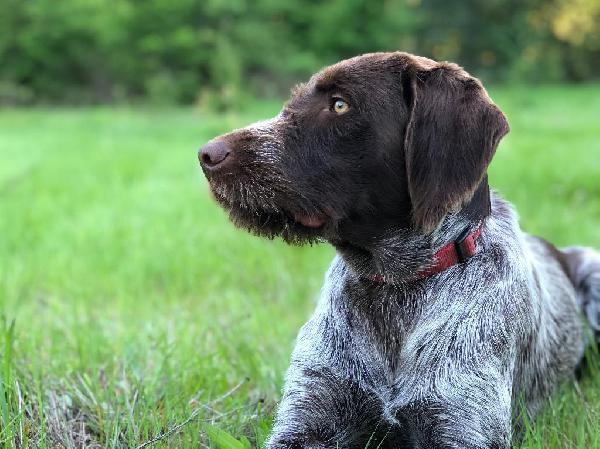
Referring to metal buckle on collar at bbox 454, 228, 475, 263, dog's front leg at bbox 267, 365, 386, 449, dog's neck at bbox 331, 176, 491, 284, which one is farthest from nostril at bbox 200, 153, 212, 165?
metal buckle on collar at bbox 454, 228, 475, 263

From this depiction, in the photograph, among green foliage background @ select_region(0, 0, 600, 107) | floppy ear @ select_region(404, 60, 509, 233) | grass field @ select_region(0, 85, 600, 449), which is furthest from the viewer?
green foliage background @ select_region(0, 0, 600, 107)

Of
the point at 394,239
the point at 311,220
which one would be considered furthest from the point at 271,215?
the point at 394,239

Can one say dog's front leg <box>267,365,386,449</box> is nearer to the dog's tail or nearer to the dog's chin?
the dog's chin

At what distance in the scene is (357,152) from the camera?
9.25 feet

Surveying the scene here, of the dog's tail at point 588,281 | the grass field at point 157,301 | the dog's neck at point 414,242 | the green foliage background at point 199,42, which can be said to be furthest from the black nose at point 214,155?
the green foliage background at point 199,42

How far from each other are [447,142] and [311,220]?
23.5 inches

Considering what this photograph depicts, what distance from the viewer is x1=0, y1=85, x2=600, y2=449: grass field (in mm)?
3090

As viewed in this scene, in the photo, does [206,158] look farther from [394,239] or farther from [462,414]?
[462,414]

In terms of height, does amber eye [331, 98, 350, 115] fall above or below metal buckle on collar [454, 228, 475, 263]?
above

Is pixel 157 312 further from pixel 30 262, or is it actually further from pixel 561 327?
pixel 561 327

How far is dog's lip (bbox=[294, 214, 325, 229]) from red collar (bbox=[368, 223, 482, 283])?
17.1 inches

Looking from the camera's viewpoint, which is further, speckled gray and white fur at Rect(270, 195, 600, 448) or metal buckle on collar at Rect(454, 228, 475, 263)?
metal buckle on collar at Rect(454, 228, 475, 263)

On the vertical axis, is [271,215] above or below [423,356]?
above

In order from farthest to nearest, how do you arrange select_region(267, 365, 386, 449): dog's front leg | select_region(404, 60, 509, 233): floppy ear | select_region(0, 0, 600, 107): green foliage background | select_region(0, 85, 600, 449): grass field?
select_region(0, 0, 600, 107): green foliage background → select_region(0, 85, 600, 449): grass field → select_region(267, 365, 386, 449): dog's front leg → select_region(404, 60, 509, 233): floppy ear
